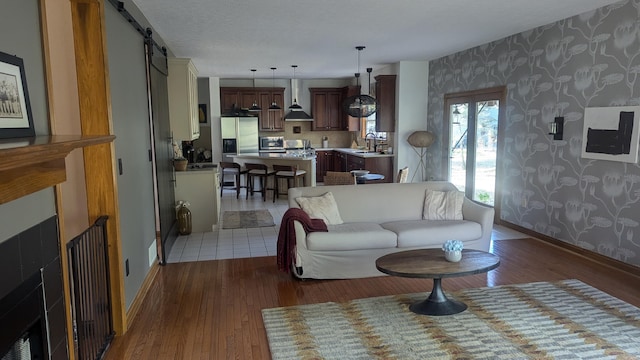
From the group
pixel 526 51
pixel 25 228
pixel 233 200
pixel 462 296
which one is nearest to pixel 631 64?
pixel 526 51

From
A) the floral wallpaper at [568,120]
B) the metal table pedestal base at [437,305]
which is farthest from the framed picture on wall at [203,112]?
the metal table pedestal base at [437,305]

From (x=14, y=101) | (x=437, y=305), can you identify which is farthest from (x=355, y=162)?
(x=14, y=101)

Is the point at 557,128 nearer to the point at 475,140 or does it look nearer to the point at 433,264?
the point at 475,140

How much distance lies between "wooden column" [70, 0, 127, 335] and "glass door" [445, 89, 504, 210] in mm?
5301

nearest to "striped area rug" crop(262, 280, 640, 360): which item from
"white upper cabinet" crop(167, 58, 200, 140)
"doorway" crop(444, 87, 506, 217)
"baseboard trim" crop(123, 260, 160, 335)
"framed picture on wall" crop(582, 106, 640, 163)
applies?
"baseboard trim" crop(123, 260, 160, 335)

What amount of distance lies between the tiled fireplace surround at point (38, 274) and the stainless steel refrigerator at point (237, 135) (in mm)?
8683

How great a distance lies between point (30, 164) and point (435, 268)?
106 inches

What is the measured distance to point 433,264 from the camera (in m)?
3.48

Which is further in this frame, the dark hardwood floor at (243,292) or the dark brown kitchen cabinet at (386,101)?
the dark brown kitchen cabinet at (386,101)

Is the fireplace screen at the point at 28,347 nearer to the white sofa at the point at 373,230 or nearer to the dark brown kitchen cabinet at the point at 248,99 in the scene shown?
the white sofa at the point at 373,230

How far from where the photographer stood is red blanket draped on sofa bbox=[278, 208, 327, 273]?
4.31m

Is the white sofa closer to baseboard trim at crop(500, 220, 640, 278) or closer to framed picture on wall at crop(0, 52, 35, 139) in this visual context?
baseboard trim at crop(500, 220, 640, 278)

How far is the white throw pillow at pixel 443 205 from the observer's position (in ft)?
16.4

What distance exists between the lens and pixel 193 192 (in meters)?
6.39
